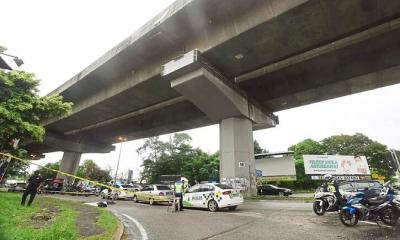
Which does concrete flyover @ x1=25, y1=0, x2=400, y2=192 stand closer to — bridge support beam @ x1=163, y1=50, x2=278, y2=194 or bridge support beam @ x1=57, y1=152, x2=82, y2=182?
bridge support beam @ x1=163, y1=50, x2=278, y2=194

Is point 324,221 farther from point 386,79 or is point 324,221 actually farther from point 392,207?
point 386,79

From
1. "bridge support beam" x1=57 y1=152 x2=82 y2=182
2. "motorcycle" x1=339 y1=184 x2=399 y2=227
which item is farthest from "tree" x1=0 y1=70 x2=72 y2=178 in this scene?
"bridge support beam" x1=57 y1=152 x2=82 y2=182

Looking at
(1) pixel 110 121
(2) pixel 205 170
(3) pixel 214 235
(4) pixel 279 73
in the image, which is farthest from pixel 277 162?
(3) pixel 214 235

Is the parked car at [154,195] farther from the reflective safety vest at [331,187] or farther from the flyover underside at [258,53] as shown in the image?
the reflective safety vest at [331,187]

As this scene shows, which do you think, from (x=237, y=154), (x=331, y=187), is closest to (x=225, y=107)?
(x=237, y=154)

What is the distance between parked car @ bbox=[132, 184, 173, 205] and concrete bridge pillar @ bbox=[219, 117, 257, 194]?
4.25 metres

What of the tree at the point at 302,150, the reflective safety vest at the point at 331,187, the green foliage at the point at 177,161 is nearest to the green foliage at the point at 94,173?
the green foliage at the point at 177,161

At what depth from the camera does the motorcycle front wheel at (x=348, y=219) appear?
7.30 meters

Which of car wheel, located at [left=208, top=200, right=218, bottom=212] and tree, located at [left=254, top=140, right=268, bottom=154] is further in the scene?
tree, located at [left=254, top=140, right=268, bottom=154]

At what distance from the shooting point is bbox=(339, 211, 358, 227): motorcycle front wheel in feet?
24.0

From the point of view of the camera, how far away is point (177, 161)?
4778 centimetres

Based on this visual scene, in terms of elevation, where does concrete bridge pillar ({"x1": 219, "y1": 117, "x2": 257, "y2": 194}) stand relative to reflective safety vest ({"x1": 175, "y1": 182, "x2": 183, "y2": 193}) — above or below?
above

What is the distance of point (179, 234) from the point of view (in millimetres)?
6695

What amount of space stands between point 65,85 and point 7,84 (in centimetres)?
1027
